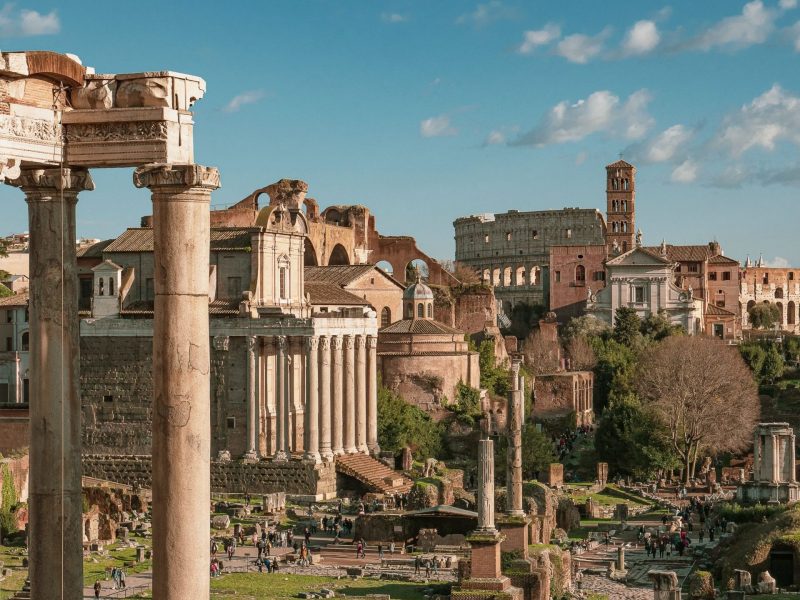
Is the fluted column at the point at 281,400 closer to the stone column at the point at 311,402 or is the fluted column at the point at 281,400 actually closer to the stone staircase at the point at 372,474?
the stone column at the point at 311,402

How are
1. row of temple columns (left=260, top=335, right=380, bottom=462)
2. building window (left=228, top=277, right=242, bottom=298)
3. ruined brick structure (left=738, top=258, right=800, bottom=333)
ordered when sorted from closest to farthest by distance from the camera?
row of temple columns (left=260, top=335, right=380, bottom=462) → building window (left=228, top=277, right=242, bottom=298) → ruined brick structure (left=738, top=258, right=800, bottom=333)

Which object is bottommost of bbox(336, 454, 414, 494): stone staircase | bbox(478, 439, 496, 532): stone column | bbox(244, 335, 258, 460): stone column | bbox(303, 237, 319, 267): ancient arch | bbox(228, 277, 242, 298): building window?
bbox(336, 454, 414, 494): stone staircase

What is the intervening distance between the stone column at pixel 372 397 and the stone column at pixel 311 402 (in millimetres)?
4031

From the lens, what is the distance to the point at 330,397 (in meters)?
50.1

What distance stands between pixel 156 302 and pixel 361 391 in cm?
4091

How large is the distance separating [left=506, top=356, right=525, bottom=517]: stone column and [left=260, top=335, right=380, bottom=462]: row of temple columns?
10269 millimetres

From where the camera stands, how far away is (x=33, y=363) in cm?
1142

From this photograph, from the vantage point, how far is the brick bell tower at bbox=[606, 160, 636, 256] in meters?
105

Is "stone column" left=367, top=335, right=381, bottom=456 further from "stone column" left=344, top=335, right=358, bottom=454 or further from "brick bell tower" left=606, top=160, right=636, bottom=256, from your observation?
"brick bell tower" left=606, top=160, right=636, bottom=256

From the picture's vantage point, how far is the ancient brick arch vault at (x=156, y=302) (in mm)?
11164

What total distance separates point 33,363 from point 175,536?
1620 mm

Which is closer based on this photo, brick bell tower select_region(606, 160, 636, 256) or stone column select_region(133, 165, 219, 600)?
stone column select_region(133, 165, 219, 600)

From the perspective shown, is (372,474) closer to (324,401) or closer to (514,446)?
(324,401)

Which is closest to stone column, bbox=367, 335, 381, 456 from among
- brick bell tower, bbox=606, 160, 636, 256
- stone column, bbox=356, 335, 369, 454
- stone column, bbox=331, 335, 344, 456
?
stone column, bbox=356, 335, 369, 454
